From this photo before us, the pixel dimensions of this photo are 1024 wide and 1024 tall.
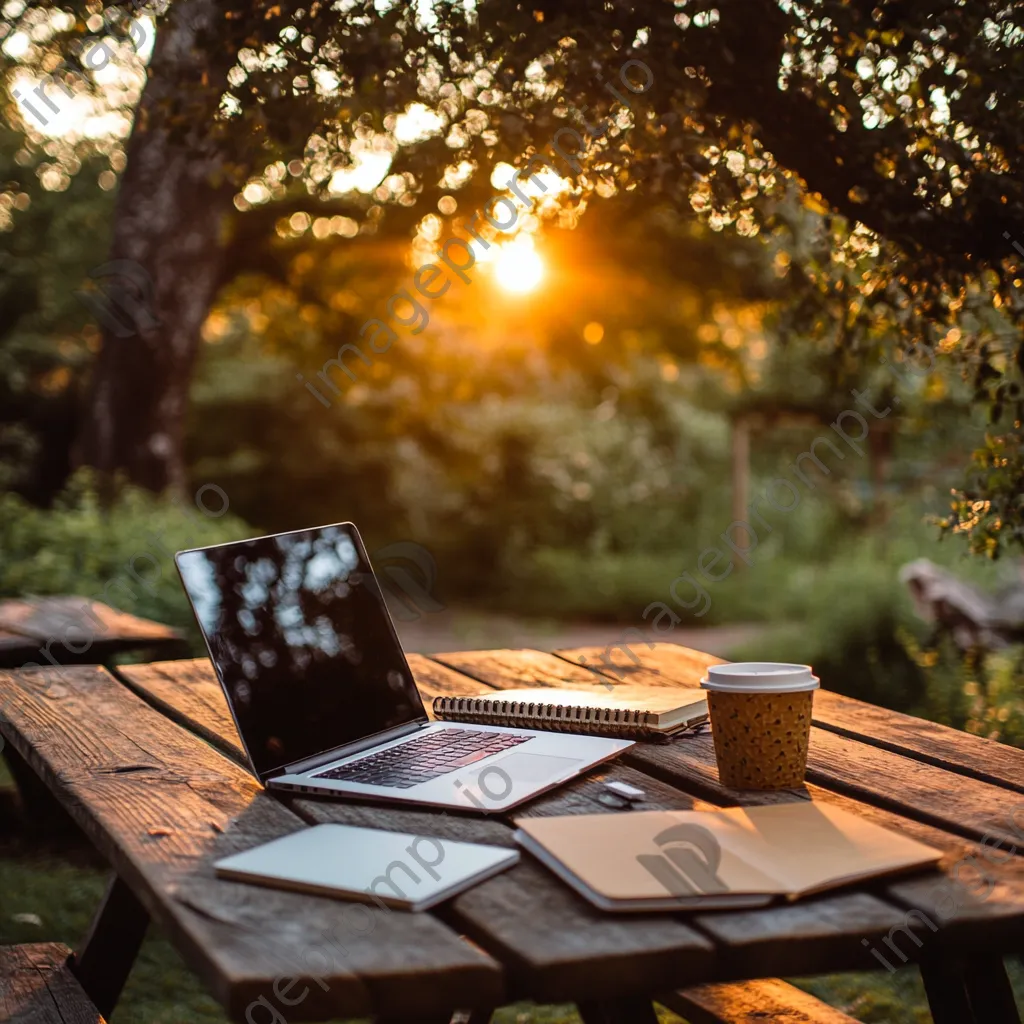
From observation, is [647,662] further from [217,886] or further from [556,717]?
[217,886]

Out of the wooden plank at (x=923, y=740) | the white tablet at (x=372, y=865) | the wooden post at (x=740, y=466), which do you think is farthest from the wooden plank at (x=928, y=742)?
the wooden post at (x=740, y=466)

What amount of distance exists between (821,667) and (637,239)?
3.75 metres

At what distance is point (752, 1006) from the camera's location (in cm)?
200

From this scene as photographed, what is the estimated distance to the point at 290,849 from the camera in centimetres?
143

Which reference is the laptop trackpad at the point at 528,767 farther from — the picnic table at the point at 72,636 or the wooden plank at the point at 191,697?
the picnic table at the point at 72,636

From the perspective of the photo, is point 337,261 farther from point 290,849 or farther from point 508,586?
point 290,849

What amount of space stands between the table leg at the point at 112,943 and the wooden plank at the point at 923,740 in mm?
1161

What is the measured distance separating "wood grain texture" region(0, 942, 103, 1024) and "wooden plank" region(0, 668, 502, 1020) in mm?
367

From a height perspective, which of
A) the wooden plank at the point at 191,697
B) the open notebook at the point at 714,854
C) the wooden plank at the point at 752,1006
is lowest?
the wooden plank at the point at 752,1006

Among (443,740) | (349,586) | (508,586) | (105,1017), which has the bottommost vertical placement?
(508,586)

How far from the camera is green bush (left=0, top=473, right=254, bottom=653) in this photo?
226 inches

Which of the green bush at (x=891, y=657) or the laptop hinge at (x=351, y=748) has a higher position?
the laptop hinge at (x=351, y=748)

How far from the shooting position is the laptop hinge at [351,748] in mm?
1841

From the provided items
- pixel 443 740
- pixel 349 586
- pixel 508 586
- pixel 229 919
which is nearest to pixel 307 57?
pixel 349 586
